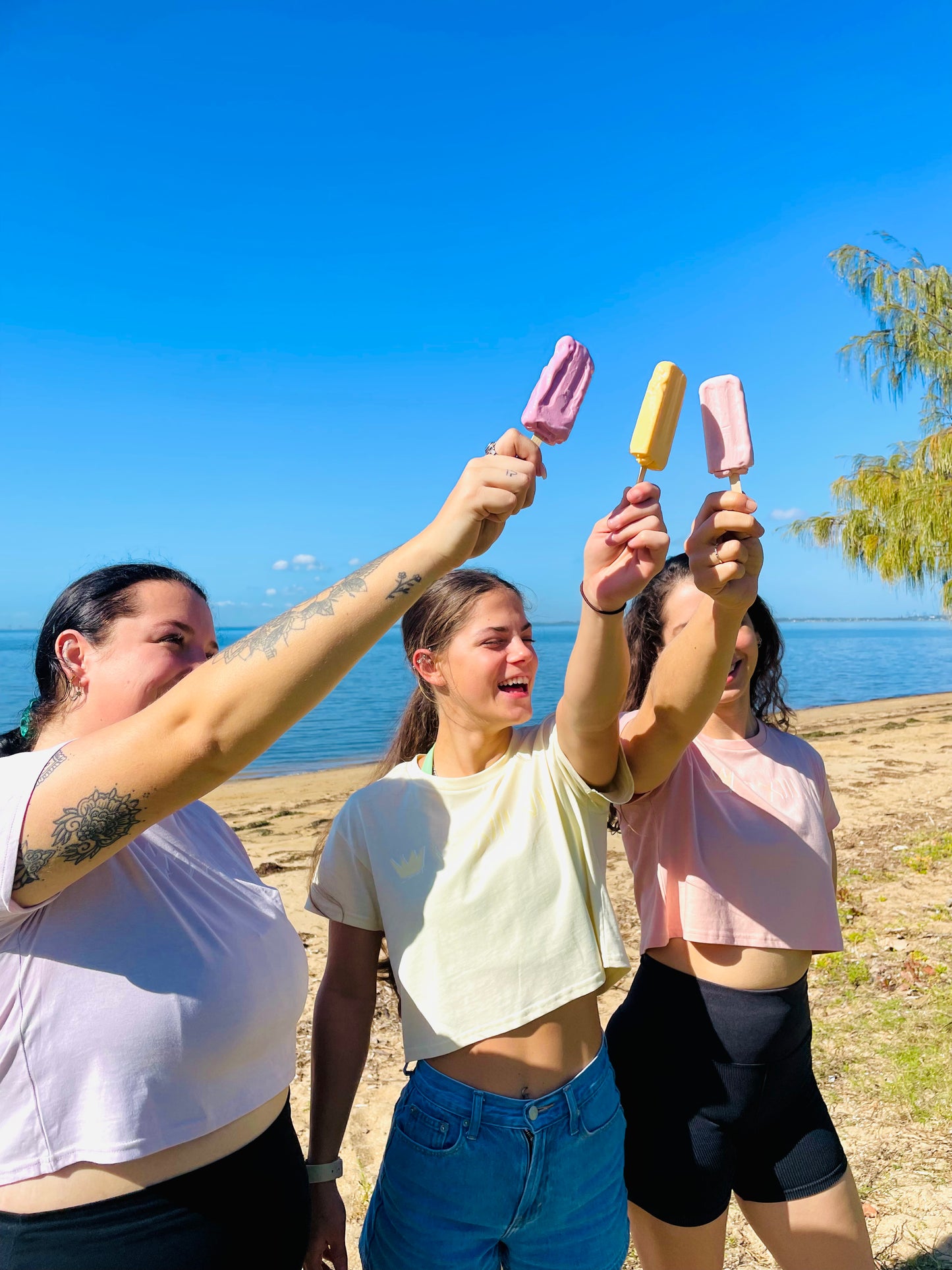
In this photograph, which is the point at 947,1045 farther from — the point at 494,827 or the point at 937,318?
the point at 937,318

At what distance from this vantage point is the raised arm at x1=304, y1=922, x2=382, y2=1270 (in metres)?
2.09

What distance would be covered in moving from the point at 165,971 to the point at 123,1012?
10cm

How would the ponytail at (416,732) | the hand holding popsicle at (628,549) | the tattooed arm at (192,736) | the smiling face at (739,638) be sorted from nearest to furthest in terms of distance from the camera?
the tattooed arm at (192,736), the hand holding popsicle at (628,549), the smiling face at (739,638), the ponytail at (416,732)

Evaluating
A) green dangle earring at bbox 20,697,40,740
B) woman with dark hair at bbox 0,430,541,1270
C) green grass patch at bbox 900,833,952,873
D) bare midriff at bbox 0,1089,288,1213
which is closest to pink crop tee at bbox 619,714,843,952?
woman with dark hair at bbox 0,430,541,1270

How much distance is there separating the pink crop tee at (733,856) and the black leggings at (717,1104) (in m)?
0.16

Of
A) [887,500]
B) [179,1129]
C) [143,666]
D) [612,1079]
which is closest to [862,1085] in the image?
[612,1079]

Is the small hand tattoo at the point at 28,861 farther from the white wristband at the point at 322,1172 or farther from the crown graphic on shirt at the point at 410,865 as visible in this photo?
the white wristband at the point at 322,1172

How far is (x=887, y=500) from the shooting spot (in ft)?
34.3

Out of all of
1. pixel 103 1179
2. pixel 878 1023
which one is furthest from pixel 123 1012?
pixel 878 1023

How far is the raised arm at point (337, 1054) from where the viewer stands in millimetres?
2090

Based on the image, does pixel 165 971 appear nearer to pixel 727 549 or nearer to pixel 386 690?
pixel 727 549

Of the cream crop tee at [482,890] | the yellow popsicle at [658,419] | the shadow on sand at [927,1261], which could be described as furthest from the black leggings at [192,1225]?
the shadow on sand at [927,1261]

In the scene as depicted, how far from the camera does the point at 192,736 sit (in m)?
1.29

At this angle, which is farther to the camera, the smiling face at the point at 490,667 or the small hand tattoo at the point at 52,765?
the smiling face at the point at 490,667
